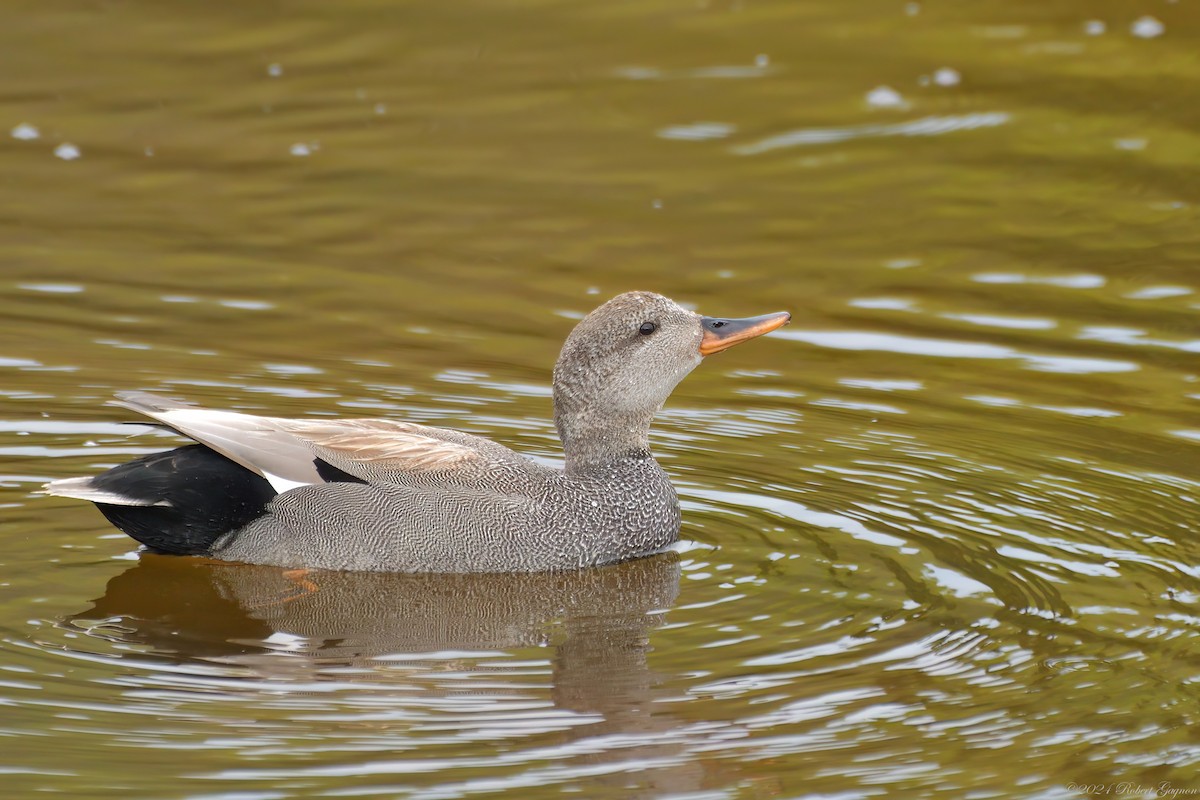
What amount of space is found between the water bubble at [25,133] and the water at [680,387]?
7.7 inches

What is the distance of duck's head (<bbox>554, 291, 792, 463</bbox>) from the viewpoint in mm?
8938

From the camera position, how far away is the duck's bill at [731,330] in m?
9.04

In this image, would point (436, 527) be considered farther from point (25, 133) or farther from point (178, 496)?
point (25, 133)

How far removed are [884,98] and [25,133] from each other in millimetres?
7132

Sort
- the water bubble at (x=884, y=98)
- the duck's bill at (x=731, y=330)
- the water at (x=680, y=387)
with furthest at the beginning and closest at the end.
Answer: the water bubble at (x=884, y=98)
the duck's bill at (x=731, y=330)
the water at (x=680, y=387)

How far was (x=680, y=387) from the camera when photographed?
36.8 feet

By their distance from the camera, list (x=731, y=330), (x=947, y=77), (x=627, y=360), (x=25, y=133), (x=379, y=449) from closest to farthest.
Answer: (x=379, y=449) → (x=627, y=360) → (x=731, y=330) → (x=25, y=133) → (x=947, y=77)

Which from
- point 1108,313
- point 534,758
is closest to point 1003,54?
point 1108,313

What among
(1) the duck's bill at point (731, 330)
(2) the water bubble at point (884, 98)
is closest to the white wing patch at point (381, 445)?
(1) the duck's bill at point (731, 330)

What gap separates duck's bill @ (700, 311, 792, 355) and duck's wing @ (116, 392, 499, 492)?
109 centimetres

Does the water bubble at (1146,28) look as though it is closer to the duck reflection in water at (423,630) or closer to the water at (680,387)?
the water at (680,387)

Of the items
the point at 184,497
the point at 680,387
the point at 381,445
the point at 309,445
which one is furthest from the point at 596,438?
the point at 680,387

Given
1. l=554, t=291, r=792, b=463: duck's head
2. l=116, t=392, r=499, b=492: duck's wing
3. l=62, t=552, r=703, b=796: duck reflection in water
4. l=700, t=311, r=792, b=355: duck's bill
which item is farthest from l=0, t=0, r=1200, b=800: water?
l=700, t=311, r=792, b=355: duck's bill

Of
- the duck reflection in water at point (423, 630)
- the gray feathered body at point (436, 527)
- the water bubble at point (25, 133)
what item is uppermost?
the water bubble at point (25, 133)
